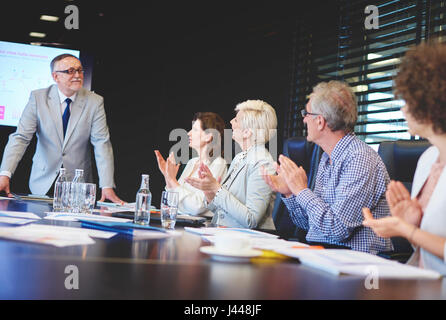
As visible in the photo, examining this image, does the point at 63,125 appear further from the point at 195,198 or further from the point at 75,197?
the point at 75,197

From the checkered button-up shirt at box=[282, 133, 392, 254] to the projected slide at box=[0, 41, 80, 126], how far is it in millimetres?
3274

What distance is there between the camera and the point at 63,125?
3.78m

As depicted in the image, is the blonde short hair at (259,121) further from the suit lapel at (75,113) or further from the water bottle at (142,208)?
the suit lapel at (75,113)

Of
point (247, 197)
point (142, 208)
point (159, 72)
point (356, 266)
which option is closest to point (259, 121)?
point (247, 197)

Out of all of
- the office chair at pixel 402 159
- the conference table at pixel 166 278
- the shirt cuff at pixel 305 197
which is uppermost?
the office chair at pixel 402 159

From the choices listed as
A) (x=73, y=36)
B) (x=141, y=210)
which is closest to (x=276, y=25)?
(x=73, y=36)

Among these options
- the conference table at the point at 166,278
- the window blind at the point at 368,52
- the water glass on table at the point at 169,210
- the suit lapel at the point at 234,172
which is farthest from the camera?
the window blind at the point at 368,52

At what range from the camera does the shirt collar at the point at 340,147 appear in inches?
83.4

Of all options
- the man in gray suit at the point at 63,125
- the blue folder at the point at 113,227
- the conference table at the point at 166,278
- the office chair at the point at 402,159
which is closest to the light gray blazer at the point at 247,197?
the office chair at the point at 402,159

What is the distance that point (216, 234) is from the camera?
173cm

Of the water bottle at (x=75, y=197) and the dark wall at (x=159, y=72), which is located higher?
the dark wall at (x=159, y=72)

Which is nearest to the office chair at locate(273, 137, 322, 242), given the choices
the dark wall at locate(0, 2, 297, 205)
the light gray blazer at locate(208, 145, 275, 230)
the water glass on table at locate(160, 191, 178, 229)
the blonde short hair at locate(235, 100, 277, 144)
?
the light gray blazer at locate(208, 145, 275, 230)

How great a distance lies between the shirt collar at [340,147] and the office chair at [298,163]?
413 millimetres

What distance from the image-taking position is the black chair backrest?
2.10 meters
